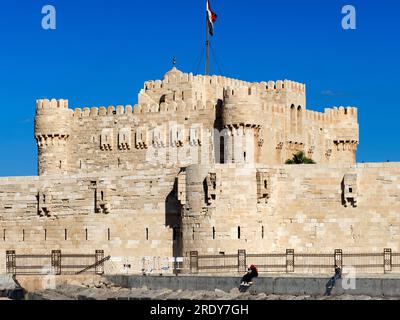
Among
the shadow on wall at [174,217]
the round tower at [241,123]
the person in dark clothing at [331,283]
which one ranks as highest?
the round tower at [241,123]

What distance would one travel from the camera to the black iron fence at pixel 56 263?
59.6m

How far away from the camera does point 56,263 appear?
6044 centimetres

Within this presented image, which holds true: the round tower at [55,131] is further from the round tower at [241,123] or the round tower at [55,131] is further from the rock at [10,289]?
the rock at [10,289]

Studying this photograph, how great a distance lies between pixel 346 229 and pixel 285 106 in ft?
49.5

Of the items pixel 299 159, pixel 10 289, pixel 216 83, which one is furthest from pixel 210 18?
pixel 10 289

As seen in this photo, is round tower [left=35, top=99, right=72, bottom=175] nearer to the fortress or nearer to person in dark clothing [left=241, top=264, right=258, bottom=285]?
the fortress

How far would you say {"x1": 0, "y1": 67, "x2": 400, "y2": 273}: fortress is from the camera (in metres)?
57.8

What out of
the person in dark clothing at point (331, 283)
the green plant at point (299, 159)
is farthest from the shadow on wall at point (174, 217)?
the green plant at point (299, 159)

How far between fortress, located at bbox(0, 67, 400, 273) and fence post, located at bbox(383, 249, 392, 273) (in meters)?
1.36

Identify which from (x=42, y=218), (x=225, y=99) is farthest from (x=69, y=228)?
(x=225, y=99)

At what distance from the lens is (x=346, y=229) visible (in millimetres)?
58031

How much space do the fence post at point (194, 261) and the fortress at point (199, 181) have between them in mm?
851

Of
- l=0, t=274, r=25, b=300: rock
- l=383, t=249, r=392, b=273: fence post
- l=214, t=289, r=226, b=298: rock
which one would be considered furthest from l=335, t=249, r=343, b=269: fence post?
l=0, t=274, r=25, b=300: rock
